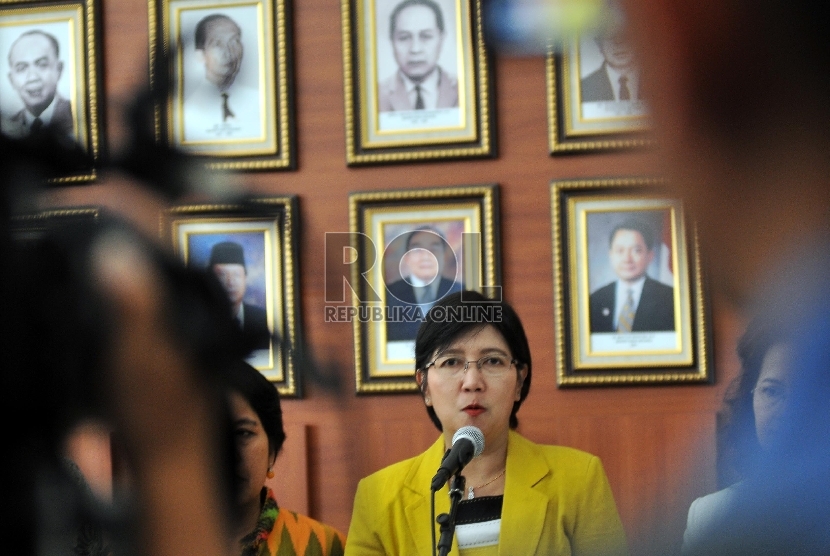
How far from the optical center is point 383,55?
122 centimetres

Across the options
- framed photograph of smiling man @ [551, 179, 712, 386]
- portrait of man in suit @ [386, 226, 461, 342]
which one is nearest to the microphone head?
portrait of man in suit @ [386, 226, 461, 342]

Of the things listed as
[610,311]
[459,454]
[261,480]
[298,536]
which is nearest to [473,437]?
[459,454]

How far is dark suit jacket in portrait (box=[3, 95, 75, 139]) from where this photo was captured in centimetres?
16

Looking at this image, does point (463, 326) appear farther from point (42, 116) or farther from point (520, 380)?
point (42, 116)

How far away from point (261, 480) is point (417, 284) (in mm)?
991

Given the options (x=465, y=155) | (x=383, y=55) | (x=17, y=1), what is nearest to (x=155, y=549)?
(x=17, y=1)

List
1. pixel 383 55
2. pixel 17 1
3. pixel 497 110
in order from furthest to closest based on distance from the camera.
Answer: pixel 497 110, pixel 383 55, pixel 17 1

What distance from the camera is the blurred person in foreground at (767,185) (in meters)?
0.12

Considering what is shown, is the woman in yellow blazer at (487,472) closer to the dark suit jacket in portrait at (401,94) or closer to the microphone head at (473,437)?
the microphone head at (473,437)

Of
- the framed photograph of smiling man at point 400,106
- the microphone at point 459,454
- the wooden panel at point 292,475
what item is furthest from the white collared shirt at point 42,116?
the wooden panel at point 292,475

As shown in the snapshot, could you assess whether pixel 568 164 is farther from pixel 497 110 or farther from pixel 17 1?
pixel 17 1

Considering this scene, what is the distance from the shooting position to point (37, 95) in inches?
6.7

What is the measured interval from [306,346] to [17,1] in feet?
0.98

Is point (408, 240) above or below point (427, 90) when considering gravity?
below
